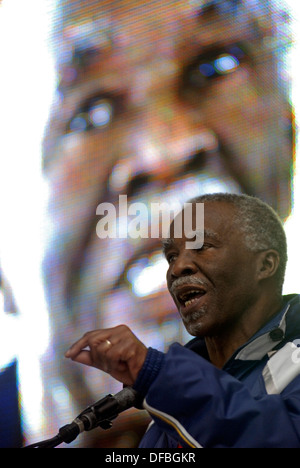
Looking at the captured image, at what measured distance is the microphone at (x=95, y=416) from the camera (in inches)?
56.4

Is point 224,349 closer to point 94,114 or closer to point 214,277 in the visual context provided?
point 214,277

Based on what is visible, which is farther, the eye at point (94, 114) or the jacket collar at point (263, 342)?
the eye at point (94, 114)

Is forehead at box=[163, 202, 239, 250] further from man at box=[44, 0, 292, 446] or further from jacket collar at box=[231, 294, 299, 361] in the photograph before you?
man at box=[44, 0, 292, 446]

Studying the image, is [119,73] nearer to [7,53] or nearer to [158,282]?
[7,53]

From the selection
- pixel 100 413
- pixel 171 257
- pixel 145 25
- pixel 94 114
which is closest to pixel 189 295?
pixel 171 257

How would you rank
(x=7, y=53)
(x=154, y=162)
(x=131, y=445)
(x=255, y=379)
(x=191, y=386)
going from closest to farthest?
(x=191, y=386), (x=255, y=379), (x=131, y=445), (x=154, y=162), (x=7, y=53)

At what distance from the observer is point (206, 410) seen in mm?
1328

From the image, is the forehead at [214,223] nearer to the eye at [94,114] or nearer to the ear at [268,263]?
the ear at [268,263]

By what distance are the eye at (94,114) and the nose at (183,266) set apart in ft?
4.43

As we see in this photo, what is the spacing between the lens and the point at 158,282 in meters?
2.95

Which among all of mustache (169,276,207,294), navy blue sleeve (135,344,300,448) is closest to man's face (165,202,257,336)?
mustache (169,276,207,294)

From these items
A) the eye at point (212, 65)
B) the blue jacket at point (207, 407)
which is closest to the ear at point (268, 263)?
the blue jacket at point (207, 407)

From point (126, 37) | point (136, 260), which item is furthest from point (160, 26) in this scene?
point (136, 260)
